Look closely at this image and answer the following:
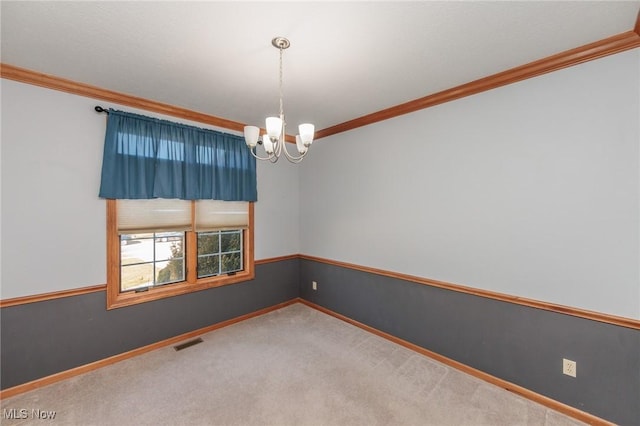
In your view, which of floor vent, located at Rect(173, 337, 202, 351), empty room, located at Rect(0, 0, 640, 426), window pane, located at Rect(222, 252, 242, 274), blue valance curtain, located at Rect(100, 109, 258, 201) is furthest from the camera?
window pane, located at Rect(222, 252, 242, 274)

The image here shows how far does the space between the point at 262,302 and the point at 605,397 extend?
11.5ft

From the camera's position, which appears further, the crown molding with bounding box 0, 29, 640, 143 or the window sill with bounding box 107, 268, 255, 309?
the window sill with bounding box 107, 268, 255, 309

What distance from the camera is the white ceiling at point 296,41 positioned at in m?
1.58

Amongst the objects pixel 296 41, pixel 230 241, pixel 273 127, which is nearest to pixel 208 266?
pixel 230 241

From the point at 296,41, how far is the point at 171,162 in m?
2.00

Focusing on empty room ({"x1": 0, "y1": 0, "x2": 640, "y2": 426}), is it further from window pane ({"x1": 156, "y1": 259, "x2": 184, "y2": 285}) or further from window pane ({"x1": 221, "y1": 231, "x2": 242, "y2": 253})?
window pane ({"x1": 221, "y1": 231, "x2": 242, "y2": 253})

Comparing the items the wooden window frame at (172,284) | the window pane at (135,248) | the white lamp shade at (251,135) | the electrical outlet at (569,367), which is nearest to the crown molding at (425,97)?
the wooden window frame at (172,284)

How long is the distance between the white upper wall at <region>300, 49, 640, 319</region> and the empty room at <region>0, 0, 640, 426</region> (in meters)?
0.02

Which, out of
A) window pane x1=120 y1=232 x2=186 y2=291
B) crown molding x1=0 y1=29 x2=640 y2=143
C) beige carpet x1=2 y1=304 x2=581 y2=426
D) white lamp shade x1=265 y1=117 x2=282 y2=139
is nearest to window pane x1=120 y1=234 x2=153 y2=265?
window pane x1=120 y1=232 x2=186 y2=291

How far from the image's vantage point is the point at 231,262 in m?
3.76

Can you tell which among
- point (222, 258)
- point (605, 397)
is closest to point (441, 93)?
point (605, 397)

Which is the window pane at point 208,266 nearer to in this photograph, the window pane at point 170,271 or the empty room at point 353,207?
the empty room at point 353,207

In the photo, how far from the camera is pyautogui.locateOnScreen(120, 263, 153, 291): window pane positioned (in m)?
2.89

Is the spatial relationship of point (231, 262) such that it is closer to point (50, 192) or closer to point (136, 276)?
point (136, 276)
